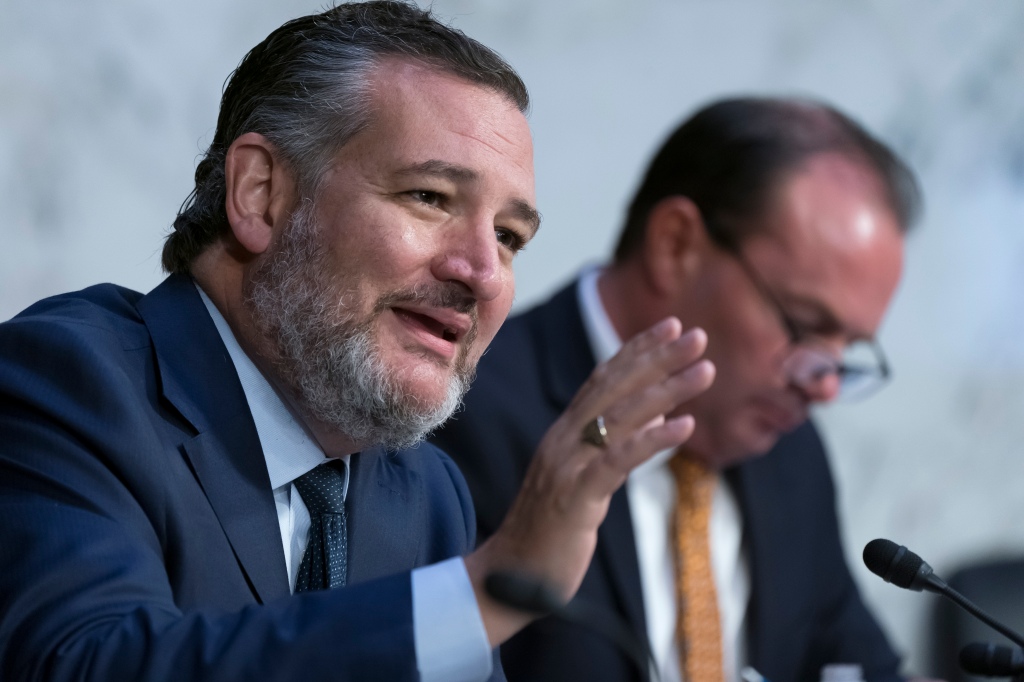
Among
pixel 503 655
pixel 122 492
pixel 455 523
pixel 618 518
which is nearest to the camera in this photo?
pixel 122 492

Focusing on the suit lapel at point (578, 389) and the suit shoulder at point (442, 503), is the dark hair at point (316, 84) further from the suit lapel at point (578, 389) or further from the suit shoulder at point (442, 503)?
the suit lapel at point (578, 389)

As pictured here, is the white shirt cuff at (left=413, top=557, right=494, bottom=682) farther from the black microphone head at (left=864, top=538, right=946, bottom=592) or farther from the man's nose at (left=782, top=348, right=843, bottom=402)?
the man's nose at (left=782, top=348, right=843, bottom=402)

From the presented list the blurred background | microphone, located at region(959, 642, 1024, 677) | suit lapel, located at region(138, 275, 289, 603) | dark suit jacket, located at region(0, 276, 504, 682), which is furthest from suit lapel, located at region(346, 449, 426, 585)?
the blurred background

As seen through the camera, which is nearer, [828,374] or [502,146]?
[502,146]

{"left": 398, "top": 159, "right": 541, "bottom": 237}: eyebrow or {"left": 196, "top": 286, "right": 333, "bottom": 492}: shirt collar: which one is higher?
{"left": 398, "top": 159, "right": 541, "bottom": 237}: eyebrow

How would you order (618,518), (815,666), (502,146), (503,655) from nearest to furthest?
(502,146) → (503,655) → (618,518) → (815,666)

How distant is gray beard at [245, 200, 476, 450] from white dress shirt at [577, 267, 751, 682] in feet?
3.27

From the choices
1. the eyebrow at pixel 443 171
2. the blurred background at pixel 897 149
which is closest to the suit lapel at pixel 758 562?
the blurred background at pixel 897 149

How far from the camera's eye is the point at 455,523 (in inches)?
65.7

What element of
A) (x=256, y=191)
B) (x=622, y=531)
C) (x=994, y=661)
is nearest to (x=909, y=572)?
(x=994, y=661)

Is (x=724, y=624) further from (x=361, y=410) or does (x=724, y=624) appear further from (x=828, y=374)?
(x=361, y=410)

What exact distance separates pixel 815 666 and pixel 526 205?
4.90ft

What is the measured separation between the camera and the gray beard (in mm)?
1444

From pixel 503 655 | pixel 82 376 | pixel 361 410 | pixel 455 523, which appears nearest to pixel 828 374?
pixel 503 655
